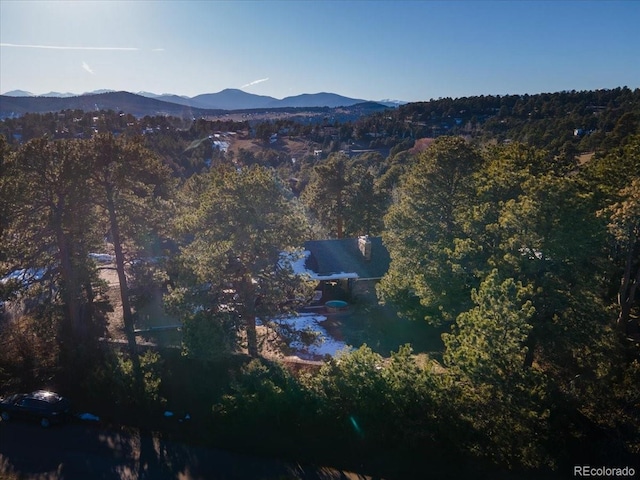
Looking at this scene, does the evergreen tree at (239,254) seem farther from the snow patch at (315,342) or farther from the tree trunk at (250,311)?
the snow patch at (315,342)

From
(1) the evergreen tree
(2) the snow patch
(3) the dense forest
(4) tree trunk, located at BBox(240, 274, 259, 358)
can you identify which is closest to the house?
(2) the snow patch

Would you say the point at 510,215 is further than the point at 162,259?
No

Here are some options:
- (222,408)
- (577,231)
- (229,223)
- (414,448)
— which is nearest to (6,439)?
(222,408)

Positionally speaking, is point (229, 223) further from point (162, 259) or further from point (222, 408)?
point (222, 408)

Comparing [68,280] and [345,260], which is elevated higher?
[68,280]

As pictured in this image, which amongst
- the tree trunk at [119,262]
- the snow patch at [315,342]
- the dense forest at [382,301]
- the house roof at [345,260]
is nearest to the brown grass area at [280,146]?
the house roof at [345,260]

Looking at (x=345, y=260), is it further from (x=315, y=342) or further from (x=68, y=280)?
(x=68, y=280)

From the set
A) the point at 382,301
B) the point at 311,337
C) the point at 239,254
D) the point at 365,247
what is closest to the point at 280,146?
the point at 365,247
